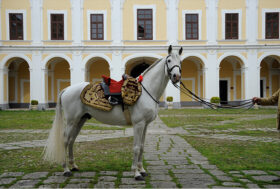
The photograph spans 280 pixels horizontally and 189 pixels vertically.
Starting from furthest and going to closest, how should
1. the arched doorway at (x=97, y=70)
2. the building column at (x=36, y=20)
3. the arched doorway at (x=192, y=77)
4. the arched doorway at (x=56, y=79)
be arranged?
the arched doorway at (x=97, y=70)
the arched doorway at (x=192, y=77)
the arched doorway at (x=56, y=79)
the building column at (x=36, y=20)

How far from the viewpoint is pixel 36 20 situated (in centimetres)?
1956

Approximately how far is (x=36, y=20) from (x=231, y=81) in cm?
1914

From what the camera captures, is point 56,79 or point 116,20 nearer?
point 116,20

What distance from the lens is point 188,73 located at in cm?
2303

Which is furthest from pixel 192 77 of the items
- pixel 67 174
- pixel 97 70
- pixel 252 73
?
pixel 67 174

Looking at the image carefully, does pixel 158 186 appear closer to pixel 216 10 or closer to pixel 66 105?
pixel 66 105

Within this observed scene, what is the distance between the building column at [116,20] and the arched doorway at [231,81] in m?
10.9

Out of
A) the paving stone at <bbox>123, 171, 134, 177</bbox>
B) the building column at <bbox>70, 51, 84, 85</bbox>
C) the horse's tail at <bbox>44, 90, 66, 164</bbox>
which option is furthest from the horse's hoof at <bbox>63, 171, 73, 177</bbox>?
the building column at <bbox>70, 51, 84, 85</bbox>

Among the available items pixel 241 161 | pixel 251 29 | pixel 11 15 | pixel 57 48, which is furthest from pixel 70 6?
pixel 241 161

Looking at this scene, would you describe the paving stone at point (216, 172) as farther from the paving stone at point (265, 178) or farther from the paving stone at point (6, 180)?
the paving stone at point (6, 180)

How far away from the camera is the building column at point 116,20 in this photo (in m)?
19.8

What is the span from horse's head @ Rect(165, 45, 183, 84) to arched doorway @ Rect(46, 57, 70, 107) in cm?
2033

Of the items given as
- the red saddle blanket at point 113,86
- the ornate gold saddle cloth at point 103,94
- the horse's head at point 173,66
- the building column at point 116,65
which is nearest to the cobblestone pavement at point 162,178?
the ornate gold saddle cloth at point 103,94

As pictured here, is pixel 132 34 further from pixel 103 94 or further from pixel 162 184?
pixel 162 184
